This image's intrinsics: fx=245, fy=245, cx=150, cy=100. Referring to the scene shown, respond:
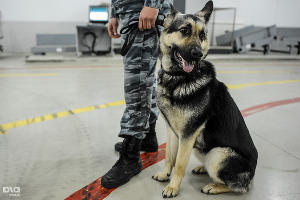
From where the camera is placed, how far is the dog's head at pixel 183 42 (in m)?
1.49

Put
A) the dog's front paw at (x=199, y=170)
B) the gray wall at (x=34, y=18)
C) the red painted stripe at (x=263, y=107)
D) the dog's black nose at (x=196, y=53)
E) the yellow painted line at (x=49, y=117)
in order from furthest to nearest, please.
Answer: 1. the gray wall at (x=34, y=18)
2. the red painted stripe at (x=263, y=107)
3. the yellow painted line at (x=49, y=117)
4. the dog's front paw at (x=199, y=170)
5. the dog's black nose at (x=196, y=53)

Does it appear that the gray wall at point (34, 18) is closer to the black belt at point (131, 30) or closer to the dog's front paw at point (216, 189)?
the black belt at point (131, 30)

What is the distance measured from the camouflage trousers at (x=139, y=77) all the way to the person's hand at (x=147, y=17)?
0.28 feet

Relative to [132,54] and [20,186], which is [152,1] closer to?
[132,54]

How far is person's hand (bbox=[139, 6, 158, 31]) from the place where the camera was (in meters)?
1.51

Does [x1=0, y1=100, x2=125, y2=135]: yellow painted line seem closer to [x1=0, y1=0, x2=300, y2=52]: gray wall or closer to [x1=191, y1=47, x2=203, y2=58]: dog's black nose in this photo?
[x1=191, y1=47, x2=203, y2=58]: dog's black nose

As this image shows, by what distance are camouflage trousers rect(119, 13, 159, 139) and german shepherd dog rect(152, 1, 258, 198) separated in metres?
0.12

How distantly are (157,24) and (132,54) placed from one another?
0.27 meters

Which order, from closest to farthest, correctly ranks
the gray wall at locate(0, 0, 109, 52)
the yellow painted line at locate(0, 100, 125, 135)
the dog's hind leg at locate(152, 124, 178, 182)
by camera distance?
the dog's hind leg at locate(152, 124, 178, 182) < the yellow painted line at locate(0, 100, 125, 135) < the gray wall at locate(0, 0, 109, 52)

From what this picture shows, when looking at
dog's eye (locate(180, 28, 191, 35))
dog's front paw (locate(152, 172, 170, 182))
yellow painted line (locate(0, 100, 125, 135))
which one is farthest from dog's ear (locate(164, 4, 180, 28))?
yellow painted line (locate(0, 100, 125, 135))

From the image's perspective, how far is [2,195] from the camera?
5.03 ft

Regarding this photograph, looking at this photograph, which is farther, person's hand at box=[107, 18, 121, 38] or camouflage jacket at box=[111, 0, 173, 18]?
person's hand at box=[107, 18, 121, 38]

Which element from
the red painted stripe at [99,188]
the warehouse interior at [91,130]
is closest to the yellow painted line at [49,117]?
the warehouse interior at [91,130]

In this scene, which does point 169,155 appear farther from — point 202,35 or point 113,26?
point 113,26
